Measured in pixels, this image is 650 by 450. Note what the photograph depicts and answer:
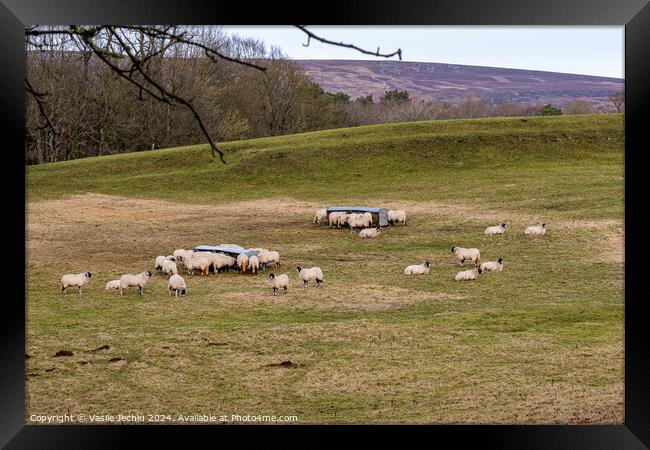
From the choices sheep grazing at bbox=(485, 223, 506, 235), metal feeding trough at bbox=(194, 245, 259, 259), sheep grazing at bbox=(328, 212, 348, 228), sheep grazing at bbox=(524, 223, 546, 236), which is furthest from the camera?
sheep grazing at bbox=(328, 212, 348, 228)

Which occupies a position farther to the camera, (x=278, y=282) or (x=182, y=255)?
(x=182, y=255)

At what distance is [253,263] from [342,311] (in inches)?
114

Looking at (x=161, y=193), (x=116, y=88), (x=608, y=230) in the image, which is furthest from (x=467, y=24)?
(x=116, y=88)

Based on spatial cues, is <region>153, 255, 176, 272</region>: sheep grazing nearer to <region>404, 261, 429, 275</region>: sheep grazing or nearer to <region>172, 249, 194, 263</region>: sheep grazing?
<region>172, 249, 194, 263</region>: sheep grazing

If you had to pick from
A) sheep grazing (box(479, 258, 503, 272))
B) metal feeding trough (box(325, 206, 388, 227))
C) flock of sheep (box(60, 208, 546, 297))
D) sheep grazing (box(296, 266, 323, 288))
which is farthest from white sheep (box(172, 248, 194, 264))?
metal feeding trough (box(325, 206, 388, 227))

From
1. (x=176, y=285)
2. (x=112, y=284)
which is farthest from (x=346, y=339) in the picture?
(x=112, y=284)

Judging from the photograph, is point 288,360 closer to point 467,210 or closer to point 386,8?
point 386,8

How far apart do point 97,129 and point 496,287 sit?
25036mm

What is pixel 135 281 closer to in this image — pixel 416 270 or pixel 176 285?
pixel 176 285

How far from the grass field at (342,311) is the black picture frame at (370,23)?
2.92 meters

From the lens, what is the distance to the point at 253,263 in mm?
13922

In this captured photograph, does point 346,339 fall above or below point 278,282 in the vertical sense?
below

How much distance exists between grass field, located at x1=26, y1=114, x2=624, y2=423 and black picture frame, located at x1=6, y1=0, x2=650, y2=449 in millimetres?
2919

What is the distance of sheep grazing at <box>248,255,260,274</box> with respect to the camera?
548 inches
